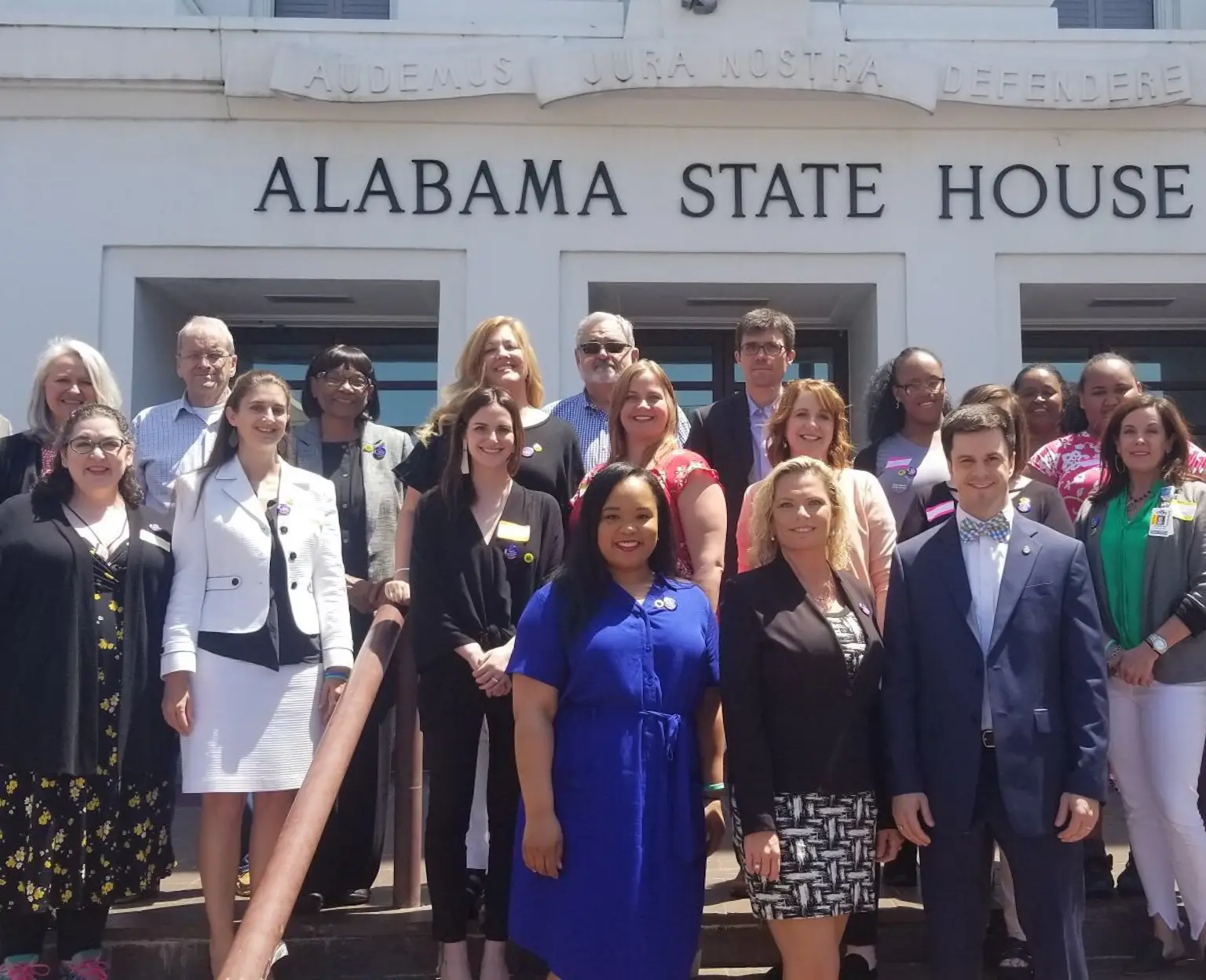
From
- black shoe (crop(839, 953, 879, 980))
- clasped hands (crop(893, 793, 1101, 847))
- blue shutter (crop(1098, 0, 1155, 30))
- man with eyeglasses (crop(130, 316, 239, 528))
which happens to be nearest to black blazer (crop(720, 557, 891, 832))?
clasped hands (crop(893, 793, 1101, 847))

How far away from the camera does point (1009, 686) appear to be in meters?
3.23

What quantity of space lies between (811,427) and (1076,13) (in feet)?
19.6

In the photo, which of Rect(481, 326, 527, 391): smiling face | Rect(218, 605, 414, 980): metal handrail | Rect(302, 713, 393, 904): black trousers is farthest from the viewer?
Rect(481, 326, 527, 391): smiling face

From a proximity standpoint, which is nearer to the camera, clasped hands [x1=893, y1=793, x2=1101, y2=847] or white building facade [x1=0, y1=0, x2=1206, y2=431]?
clasped hands [x1=893, y1=793, x2=1101, y2=847]

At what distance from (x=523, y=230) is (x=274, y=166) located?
1.48 meters

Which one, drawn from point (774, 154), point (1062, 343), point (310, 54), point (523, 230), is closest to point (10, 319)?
point (310, 54)

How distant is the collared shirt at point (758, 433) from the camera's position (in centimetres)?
450

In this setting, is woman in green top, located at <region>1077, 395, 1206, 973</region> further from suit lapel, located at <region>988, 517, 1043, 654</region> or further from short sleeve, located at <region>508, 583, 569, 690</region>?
short sleeve, located at <region>508, 583, 569, 690</region>

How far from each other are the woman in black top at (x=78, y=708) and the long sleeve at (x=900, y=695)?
2181 millimetres

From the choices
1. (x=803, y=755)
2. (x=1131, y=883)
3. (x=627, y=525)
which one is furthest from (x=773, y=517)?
(x=1131, y=883)

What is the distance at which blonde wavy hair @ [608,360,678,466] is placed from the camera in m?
3.93

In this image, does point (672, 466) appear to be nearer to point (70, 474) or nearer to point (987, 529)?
point (987, 529)

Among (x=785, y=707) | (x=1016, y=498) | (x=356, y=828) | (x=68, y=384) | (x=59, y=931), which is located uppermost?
(x=68, y=384)

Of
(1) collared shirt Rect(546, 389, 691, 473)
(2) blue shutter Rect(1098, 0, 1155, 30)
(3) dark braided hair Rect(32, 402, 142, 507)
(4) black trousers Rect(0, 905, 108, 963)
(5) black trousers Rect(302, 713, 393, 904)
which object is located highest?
(2) blue shutter Rect(1098, 0, 1155, 30)
